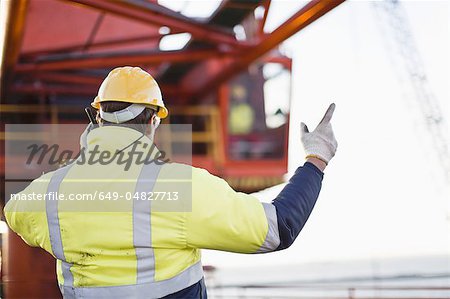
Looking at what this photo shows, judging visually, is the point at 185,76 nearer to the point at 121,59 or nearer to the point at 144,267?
the point at 121,59

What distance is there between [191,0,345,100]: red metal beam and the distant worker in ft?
22.7

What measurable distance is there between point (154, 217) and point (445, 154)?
32016 millimetres

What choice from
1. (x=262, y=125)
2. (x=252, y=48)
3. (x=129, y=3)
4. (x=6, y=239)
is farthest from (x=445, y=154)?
(x=6, y=239)

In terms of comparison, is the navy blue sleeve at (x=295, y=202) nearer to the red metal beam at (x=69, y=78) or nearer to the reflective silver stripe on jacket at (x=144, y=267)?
the reflective silver stripe on jacket at (x=144, y=267)

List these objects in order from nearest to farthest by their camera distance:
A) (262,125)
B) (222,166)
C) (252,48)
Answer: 1. (252,48)
2. (222,166)
3. (262,125)

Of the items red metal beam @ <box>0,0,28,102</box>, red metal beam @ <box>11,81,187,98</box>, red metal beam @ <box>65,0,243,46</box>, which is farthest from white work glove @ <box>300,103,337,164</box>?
red metal beam @ <box>11,81,187,98</box>

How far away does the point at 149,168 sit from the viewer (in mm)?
2410

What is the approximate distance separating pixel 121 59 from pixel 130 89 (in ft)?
38.4

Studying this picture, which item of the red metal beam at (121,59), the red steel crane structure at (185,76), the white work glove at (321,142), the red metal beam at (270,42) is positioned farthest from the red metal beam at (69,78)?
the white work glove at (321,142)

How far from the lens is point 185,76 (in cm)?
1723

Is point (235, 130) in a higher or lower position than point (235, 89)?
lower

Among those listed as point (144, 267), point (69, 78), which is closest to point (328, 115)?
point (144, 267)

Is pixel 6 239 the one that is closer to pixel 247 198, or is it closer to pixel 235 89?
pixel 247 198

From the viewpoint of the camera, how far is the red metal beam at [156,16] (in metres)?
10.1
